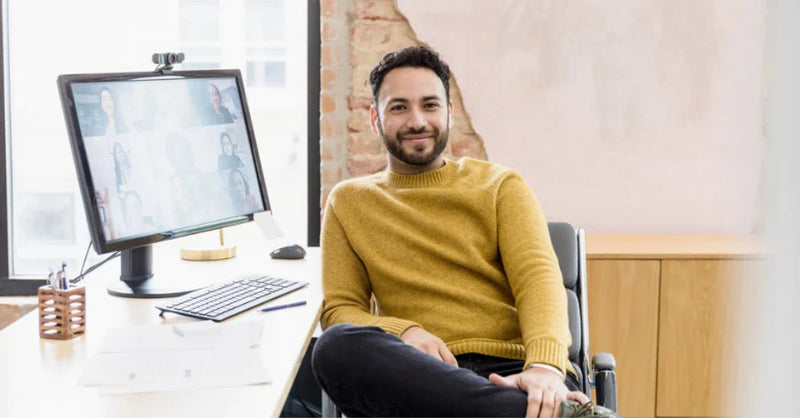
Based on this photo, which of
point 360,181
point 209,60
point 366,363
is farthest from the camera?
point 209,60

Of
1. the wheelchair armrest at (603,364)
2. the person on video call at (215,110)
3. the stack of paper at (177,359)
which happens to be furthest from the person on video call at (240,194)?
the wheelchair armrest at (603,364)

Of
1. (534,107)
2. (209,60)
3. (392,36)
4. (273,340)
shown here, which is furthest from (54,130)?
(273,340)

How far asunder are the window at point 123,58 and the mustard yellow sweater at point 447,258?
106cm

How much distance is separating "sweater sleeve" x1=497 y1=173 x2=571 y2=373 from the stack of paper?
21.6 inches

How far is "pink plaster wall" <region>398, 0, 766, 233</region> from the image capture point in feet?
8.57

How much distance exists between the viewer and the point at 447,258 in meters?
1.81

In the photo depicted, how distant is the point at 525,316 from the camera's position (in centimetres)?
167

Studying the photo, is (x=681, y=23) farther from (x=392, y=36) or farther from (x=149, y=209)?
(x=149, y=209)

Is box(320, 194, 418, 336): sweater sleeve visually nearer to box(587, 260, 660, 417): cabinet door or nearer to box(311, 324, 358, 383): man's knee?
box(311, 324, 358, 383): man's knee

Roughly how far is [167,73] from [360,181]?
1.69ft

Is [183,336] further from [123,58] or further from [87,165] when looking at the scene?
[123,58]

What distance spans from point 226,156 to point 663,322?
4.49 feet

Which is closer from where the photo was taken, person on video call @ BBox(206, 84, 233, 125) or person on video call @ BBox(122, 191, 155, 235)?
person on video call @ BBox(122, 191, 155, 235)

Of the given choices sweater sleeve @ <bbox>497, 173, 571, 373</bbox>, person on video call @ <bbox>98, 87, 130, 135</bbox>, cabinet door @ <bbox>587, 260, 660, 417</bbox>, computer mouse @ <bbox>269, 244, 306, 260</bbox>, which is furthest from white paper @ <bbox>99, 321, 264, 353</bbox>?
cabinet door @ <bbox>587, 260, 660, 417</bbox>
